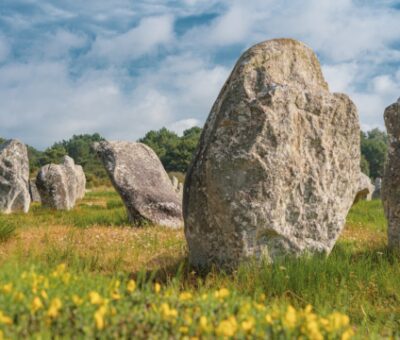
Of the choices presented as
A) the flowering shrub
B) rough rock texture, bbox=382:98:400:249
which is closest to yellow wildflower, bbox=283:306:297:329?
the flowering shrub

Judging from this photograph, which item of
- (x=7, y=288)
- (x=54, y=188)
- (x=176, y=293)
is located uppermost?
(x=54, y=188)

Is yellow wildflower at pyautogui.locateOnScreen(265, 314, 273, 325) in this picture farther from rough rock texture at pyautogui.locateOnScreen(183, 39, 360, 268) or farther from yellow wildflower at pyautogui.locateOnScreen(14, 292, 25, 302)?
rough rock texture at pyautogui.locateOnScreen(183, 39, 360, 268)

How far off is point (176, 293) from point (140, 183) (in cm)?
945

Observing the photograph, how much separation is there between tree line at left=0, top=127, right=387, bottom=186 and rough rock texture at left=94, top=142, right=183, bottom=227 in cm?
3287

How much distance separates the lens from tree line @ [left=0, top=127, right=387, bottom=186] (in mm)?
68688

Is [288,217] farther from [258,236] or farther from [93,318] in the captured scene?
[93,318]

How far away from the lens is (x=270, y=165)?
7.16 meters

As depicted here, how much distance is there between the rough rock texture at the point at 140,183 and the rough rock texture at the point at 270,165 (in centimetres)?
600

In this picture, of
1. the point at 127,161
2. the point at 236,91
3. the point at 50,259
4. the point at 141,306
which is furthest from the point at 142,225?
the point at 141,306

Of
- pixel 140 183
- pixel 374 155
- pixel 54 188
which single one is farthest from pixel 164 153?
pixel 140 183

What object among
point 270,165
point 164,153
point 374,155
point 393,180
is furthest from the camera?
point 374,155

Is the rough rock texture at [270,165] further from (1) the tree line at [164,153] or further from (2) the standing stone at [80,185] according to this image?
(1) the tree line at [164,153]

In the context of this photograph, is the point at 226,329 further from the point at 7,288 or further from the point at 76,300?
the point at 7,288

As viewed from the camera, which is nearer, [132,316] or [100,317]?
[100,317]
